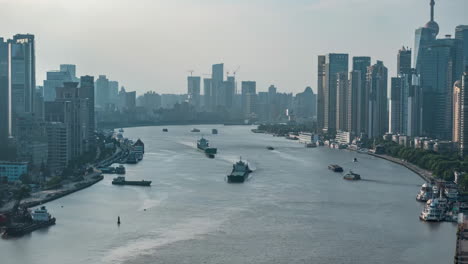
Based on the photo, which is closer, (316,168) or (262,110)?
(316,168)

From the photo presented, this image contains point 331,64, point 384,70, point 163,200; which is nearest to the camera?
point 163,200

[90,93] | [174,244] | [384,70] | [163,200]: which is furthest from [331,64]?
[174,244]

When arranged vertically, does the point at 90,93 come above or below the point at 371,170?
above

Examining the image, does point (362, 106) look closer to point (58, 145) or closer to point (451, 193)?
point (58, 145)

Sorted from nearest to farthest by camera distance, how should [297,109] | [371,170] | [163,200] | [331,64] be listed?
[163,200] → [371,170] → [331,64] → [297,109]

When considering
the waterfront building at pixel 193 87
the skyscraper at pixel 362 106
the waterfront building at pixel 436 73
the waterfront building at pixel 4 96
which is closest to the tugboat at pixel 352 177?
the waterfront building at pixel 4 96

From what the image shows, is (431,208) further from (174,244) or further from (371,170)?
(371,170)
